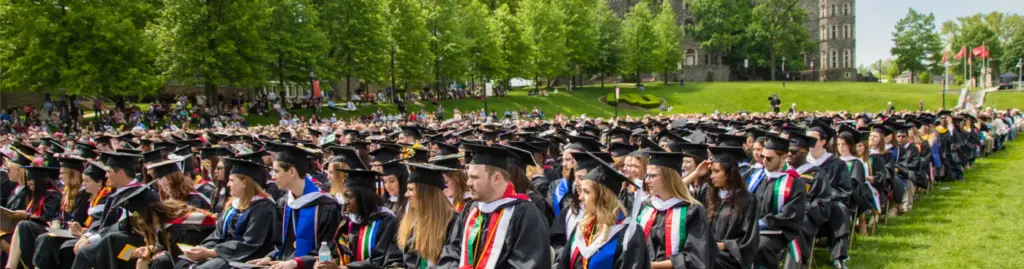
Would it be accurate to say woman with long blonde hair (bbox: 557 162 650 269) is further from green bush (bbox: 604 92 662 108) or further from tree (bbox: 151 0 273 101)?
green bush (bbox: 604 92 662 108)

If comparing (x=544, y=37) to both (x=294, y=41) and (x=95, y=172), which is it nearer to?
(x=294, y=41)

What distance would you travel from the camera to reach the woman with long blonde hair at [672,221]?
4.64 m

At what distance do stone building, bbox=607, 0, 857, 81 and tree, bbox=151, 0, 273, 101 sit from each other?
5472 centimetres

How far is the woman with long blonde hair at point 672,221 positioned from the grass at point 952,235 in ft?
13.1

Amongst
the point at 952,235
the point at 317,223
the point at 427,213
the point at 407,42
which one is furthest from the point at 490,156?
the point at 407,42

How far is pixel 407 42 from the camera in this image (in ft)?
136

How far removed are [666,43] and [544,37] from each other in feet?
58.5

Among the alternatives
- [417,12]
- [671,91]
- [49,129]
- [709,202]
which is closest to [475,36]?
[417,12]

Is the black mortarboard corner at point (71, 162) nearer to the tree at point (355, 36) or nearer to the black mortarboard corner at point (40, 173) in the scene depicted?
the black mortarboard corner at point (40, 173)

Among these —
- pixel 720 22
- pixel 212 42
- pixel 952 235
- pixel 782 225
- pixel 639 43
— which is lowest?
pixel 952 235

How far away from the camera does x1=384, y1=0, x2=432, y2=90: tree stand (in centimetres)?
4112

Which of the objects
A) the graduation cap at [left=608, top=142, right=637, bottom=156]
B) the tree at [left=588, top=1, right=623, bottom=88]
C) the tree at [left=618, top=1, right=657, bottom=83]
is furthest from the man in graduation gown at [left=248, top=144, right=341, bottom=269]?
the tree at [left=618, top=1, right=657, bottom=83]

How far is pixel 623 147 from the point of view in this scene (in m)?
8.63

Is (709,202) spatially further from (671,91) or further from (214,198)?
(671,91)
